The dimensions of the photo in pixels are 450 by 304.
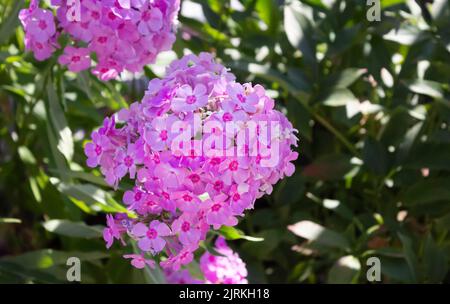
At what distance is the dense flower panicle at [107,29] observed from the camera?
4.27 feet

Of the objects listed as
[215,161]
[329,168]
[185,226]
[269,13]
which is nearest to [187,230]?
[185,226]

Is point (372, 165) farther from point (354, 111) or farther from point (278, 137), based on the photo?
point (278, 137)

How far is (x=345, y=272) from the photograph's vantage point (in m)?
1.65

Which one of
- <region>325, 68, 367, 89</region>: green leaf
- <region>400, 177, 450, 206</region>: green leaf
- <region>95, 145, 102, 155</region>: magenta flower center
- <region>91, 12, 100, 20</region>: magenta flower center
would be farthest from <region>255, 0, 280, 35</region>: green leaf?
<region>95, 145, 102, 155</region>: magenta flower center

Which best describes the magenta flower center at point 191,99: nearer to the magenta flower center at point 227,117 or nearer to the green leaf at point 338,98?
the magenta flower center at point 227,117

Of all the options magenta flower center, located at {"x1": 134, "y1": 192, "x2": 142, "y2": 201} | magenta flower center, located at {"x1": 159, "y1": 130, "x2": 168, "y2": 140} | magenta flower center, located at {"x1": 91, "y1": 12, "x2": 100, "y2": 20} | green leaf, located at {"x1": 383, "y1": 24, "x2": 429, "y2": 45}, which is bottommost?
magenta flower center, located at {"x1": 134, "y1": 192, "x2": 142, "y2": 201}

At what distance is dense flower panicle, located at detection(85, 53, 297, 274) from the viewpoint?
3.56 feet

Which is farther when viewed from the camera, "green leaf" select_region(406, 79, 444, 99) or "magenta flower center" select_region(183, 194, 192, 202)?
"green leaf" select_region(406, 79, 444, 99)

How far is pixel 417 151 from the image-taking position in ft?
5.82

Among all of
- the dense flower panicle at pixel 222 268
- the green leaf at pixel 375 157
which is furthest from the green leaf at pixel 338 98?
the dense flower panicle at pixel 222 268

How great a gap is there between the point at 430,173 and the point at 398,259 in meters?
0.25

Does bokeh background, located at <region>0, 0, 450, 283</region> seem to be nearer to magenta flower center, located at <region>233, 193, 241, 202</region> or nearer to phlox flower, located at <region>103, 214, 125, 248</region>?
phlox flower, located at <region>103, 214, 125, 248</region>

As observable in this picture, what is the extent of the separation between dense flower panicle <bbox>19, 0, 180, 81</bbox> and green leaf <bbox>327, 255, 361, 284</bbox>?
1.84ft

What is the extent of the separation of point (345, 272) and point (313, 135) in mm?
468
